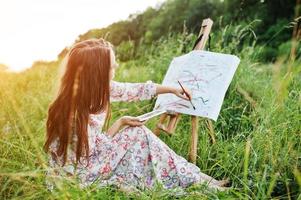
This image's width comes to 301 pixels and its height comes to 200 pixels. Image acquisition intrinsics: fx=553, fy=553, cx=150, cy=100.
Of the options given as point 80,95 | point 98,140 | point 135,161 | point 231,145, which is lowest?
point 231,145

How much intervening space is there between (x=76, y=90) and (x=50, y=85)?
285 centimetres

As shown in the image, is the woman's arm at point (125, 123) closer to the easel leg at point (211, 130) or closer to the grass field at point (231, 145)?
the grass field at point (231, 145)

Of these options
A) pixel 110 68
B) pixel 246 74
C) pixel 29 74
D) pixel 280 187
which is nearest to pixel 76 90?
pixel 110 68

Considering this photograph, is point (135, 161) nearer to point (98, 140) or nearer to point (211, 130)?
point (98, 140)

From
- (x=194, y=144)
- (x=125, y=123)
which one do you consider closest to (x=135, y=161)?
(x=125, y=123)

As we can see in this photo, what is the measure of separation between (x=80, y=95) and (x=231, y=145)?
4.05 ft

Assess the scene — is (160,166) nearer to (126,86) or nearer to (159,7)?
(126,86)

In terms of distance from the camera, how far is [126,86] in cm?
378

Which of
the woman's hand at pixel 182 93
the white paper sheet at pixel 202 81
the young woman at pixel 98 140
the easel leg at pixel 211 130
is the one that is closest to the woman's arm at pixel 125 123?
the young woman at pixel 98 140

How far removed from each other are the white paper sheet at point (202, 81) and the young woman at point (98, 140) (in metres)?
0.46

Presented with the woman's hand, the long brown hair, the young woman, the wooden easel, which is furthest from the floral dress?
the woman's hand

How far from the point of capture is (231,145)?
3.95m

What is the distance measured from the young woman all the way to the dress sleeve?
205 mm

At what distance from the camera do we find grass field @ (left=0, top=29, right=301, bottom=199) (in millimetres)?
2838
